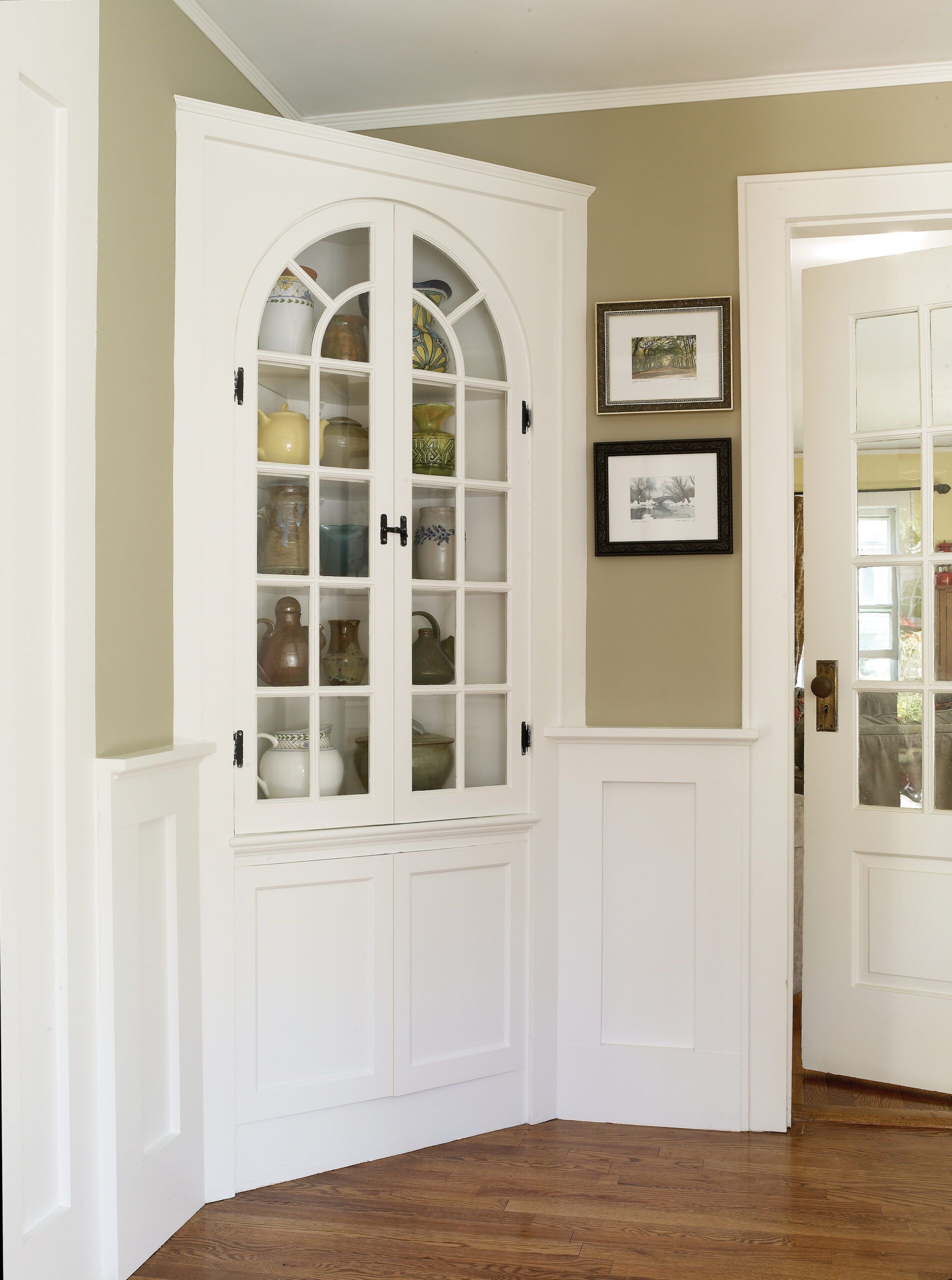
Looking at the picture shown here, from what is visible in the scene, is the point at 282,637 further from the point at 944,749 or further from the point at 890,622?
the point at 944,749

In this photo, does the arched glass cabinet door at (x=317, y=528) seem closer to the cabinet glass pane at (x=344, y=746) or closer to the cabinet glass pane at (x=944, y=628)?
the cabinet glass pane at (x=344, y=746)

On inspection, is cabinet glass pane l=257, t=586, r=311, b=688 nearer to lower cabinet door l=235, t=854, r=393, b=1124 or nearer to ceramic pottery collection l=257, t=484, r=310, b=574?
ceramic pottery collection l=257, t=484, r=310, b=574

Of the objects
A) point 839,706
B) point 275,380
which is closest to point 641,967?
point 839,706

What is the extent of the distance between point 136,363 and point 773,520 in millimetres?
1568

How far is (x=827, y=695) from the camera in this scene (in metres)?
2.92

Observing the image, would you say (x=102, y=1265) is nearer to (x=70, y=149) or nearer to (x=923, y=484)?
(x=70, y=149)

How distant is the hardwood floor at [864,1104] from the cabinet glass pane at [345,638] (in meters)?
1.63

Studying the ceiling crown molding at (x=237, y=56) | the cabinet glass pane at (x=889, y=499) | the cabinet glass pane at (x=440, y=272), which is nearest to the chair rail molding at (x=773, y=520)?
the cabinet glass pane at (x=889, y=499)

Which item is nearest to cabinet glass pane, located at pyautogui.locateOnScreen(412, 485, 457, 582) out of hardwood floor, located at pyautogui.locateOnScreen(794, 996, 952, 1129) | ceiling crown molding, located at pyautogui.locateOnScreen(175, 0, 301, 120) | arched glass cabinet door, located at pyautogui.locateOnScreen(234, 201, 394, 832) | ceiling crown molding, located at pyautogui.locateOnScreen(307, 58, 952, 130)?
arched glass cabinet door, located at pyautogui.locateOnScreen(234, 201, 394, 832)

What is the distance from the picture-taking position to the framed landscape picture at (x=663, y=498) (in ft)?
8.71

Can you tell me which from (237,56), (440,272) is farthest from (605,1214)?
(237,56)

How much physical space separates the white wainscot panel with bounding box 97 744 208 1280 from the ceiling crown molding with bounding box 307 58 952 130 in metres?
1.79

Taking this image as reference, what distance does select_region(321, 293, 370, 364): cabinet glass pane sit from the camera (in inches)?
95.1

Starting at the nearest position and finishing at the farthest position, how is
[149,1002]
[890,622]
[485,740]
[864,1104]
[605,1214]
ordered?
[149,1002]
[605,1214]
[485,740]
[864,1104]
[890,622]
